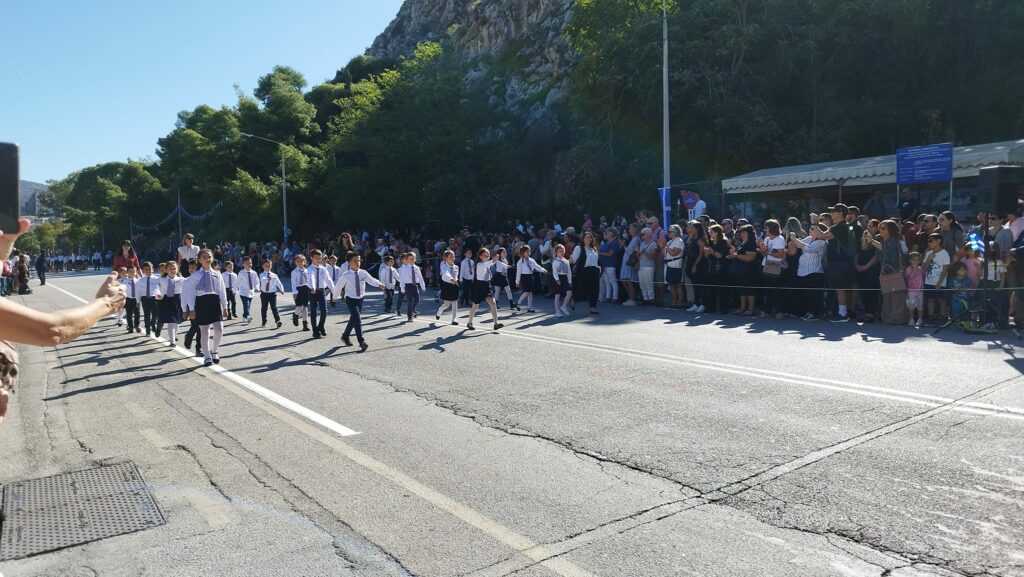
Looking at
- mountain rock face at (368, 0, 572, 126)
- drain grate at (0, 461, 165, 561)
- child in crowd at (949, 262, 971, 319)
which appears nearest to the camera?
drain grate at (0, 461, 165, 561)

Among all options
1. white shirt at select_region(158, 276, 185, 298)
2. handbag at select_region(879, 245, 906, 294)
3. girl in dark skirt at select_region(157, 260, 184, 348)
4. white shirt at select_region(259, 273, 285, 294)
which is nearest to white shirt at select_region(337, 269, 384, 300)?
girl in dark skirt at select_region(157, 260, 184, 348)

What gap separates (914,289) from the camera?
41.5 ft

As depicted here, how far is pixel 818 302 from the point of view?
45.8 feet

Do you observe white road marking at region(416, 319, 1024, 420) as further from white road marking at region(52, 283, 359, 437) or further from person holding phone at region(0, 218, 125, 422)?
person holding phone at region(0, 218, 125, 422)

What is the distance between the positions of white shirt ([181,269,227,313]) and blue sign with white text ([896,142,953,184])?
1439 centimetres

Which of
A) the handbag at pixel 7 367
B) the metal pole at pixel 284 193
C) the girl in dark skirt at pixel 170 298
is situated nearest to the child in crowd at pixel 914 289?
the handbag at pixel 7 367

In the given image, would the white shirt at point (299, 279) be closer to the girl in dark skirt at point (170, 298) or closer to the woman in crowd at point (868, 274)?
the girl in dark skirt at point (170, 298)

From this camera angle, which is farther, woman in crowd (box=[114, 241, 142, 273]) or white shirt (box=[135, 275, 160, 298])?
woman in crowd (box=[114, 241, 142, 273])

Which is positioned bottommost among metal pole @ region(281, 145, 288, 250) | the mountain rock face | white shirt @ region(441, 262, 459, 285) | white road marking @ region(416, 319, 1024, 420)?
white road marking @ region(416, 319, 1024, 420)

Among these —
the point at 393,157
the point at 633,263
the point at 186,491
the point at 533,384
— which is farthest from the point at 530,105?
the point at 186,491

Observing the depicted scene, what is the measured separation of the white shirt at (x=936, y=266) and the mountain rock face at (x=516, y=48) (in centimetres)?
2704

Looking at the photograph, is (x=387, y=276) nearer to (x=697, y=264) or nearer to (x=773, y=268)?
(x=697, y=264)

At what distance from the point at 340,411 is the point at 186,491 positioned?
2444 mm

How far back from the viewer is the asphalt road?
4.12 metres
